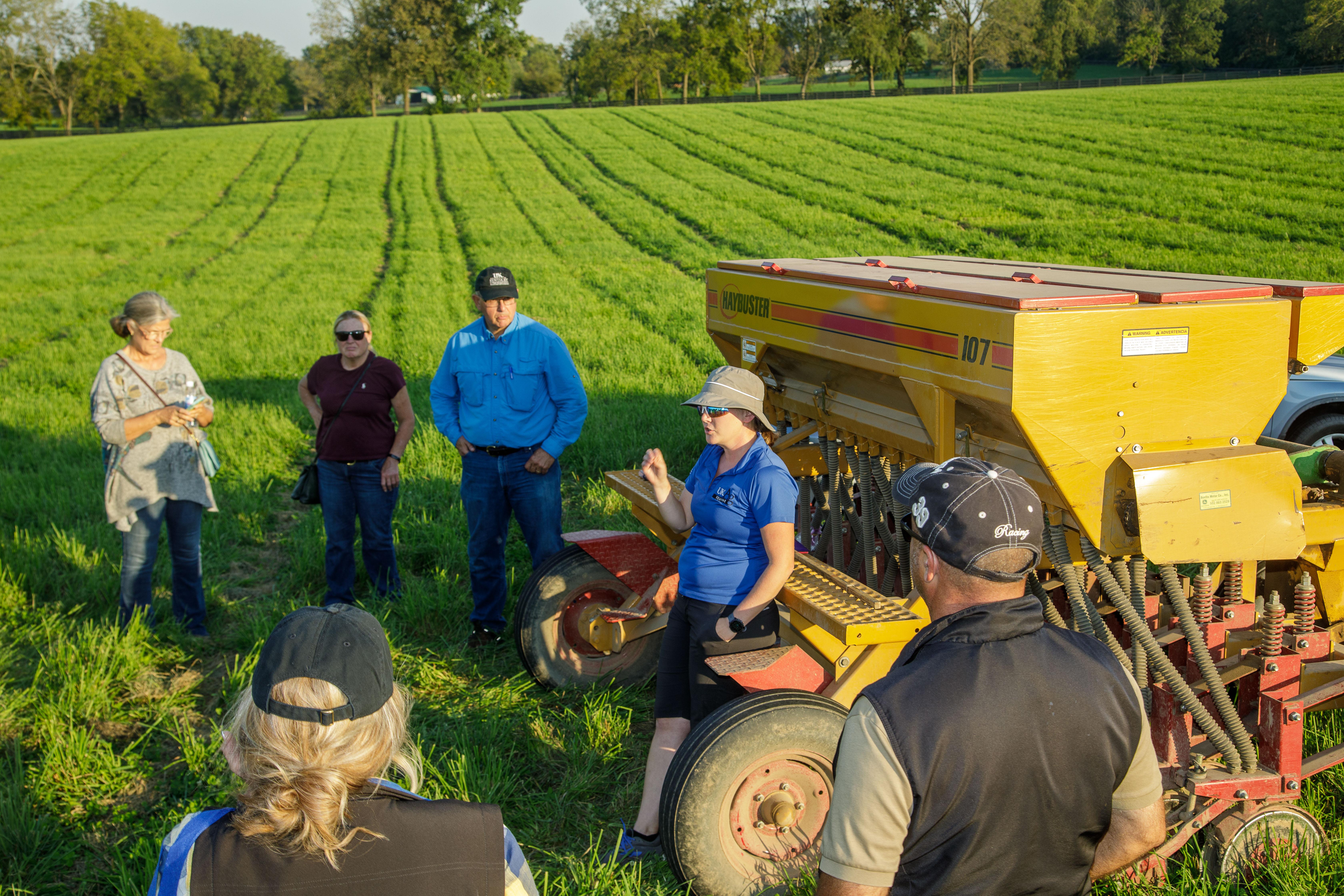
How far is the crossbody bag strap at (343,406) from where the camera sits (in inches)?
229

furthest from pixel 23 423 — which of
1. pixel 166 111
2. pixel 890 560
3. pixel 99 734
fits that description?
pixel 166 111

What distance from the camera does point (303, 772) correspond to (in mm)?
1648

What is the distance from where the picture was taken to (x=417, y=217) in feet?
85.6

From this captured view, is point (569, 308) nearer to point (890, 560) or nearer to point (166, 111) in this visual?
point (890, 560)

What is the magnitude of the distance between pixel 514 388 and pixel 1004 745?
4105 millimetres

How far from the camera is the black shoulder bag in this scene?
19.1 feet

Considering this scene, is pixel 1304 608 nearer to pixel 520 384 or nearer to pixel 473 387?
pixel 520 384

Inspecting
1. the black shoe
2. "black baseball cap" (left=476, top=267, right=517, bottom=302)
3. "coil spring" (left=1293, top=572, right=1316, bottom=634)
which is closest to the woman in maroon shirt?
the black shoe

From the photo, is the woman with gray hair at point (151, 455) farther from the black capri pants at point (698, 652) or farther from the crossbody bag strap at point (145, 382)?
the black capri pants at point (698, 652)

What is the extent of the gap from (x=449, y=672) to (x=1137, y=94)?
4257 centimetres

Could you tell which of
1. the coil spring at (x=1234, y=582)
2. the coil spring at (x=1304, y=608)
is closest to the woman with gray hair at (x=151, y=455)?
the coil spring at (x=1234, y=582)

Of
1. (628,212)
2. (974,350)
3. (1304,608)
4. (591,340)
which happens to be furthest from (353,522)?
(628,212)

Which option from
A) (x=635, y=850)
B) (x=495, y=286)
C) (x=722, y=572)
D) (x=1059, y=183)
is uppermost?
(x=1059, y=183)

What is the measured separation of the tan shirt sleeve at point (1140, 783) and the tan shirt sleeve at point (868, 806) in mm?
496
